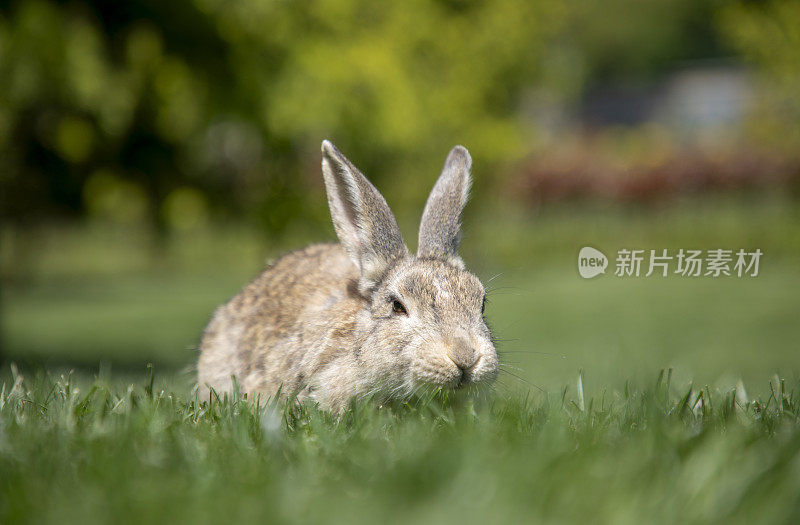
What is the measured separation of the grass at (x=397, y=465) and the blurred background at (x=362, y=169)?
1.09 m

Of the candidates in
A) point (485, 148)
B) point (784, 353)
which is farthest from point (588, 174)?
point (784, 353)

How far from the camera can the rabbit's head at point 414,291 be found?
3.12m

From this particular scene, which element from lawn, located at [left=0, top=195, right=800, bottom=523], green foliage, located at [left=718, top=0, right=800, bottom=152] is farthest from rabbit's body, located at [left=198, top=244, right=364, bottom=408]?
green foliage, located at [left=718, top=0, right=800, bottom=152]

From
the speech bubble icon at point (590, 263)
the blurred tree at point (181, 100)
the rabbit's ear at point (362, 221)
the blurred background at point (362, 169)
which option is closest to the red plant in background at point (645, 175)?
the blurred background at point (362, 169)

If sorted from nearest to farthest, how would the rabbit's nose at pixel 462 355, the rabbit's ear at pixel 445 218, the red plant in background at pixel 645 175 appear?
the rabbit's nose at pixel 462 355
the rabbit's ear at pixel 445 218
the red plant in background at pixel 645 175

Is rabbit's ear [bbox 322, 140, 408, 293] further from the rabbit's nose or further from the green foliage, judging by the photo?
the green foliage

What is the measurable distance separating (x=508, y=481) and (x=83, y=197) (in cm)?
664

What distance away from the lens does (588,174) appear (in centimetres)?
2216

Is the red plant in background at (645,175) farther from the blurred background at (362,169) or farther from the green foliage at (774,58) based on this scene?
the green foliage at (774,58)

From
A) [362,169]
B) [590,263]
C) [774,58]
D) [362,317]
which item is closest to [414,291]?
[362,317]

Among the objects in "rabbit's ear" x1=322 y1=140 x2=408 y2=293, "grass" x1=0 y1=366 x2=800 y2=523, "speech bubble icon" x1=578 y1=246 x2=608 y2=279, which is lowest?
"grass" x1=0 y1=366 x2=800 y2=523

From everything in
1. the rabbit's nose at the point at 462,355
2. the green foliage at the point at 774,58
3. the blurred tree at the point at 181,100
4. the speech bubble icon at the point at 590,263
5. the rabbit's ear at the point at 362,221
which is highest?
the green foliage at the point at 774,58

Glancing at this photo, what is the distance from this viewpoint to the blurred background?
7.25 m

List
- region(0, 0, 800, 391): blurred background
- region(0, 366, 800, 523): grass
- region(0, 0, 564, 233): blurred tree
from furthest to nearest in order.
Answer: region(0, 0, 800, 391): blurred background, region(0, 0, 564, 233): blurred tree, region(0, 366, 800, 523): grass
